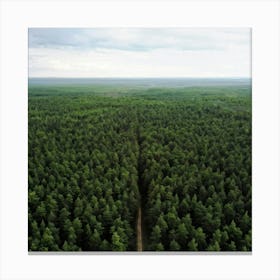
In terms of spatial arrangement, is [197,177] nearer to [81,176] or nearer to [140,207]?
[140,207]

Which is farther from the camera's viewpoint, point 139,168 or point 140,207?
point 139,168

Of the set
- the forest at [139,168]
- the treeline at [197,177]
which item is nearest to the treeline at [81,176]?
the forest at [139,168]

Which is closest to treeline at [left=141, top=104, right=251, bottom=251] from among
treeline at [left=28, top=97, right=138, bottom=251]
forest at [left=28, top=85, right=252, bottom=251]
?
forest at [left=28, top=85, right=252, bottom=251]

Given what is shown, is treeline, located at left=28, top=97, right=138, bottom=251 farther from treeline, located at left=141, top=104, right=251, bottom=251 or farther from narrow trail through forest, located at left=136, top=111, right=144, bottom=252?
treeline, located at left=141, top=104, right=251, bottom=251

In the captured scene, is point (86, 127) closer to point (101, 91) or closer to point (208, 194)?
point (101, 91)

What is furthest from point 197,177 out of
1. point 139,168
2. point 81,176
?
point 81,176

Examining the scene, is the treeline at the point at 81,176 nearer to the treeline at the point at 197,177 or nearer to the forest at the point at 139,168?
the forest at the point at 139,168
